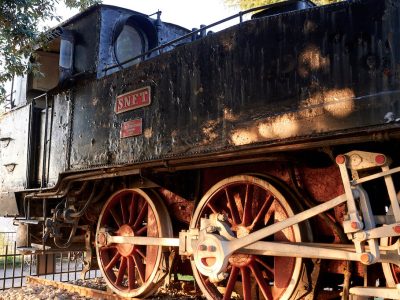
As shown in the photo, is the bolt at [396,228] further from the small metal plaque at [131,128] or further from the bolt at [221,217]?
the small metal plaque at [131,128]

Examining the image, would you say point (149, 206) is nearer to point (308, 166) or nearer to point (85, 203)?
point (85, 203)

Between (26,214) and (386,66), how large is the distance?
481 centimetres

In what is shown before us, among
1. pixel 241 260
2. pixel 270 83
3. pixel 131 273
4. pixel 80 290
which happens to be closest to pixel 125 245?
pixel 131 273

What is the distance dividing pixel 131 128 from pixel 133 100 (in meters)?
0.27

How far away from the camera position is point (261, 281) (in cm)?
348

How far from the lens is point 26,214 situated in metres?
5.70

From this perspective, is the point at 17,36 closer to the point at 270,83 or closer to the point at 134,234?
the point at 134,234

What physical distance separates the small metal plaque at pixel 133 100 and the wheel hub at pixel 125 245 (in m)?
1.24

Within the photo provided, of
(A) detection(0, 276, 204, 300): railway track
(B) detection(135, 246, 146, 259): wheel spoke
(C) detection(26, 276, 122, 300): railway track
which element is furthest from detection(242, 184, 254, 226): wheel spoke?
(C) detection(26, 276, 122, 300): railway track

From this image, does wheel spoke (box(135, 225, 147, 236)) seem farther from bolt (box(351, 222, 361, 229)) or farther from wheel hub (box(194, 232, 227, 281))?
bolt (box(351, 222, 361, 229))

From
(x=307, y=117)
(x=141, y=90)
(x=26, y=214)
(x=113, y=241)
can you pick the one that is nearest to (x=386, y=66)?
(x=307, y=117)

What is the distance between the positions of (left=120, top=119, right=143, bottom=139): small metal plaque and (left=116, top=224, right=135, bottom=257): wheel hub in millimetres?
1022

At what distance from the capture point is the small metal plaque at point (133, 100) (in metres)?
4.06

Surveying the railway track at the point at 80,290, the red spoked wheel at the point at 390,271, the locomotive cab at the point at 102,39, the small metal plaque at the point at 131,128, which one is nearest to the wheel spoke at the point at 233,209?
the small metal plaque at the point at 131,128
